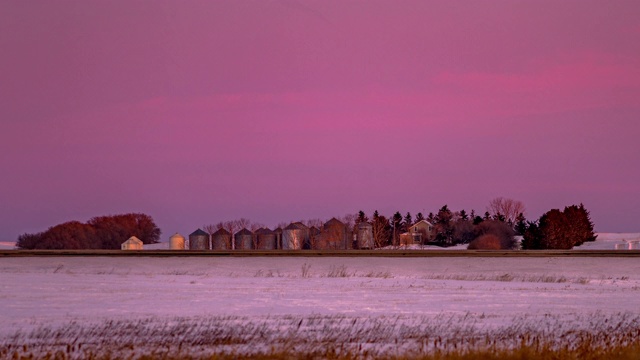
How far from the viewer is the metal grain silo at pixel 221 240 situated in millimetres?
171750

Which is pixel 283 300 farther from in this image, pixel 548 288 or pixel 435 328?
pixel 548 288

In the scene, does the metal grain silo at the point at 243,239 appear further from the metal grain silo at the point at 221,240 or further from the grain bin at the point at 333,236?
the grain bin at the point at 333,236

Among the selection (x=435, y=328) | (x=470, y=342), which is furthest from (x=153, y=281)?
(x=470, y=342)

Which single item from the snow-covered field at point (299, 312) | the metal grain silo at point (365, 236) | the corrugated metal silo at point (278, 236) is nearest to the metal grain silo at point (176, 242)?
the corrugated metal silo at point (278, 236)

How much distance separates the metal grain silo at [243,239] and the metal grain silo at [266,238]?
5.39 ft

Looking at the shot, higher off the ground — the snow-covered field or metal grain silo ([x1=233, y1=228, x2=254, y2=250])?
metal grain silo ([x1=233, y1=228, x2=254, y2=250])

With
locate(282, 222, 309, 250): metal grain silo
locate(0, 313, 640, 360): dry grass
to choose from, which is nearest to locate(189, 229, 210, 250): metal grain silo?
locate(282, 222, 309, 250): metal grain silo

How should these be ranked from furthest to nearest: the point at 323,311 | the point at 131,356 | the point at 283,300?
the point at 283,300 < the point at 323,311 < the point at 131,356

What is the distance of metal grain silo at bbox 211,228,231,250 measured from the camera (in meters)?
172

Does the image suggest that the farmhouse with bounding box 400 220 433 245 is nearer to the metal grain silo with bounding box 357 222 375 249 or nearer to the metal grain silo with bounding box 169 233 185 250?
the metal grain silo with bounding box 357 222 375 249

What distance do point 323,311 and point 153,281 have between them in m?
19.7

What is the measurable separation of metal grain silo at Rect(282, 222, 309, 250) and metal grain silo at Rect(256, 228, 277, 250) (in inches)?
112

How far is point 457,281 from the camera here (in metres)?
51.5

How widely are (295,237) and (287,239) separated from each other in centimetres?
181
